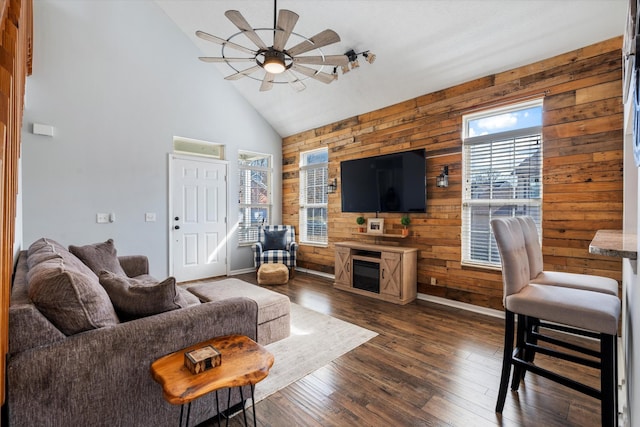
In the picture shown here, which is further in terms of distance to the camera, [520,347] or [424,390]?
[424,390]

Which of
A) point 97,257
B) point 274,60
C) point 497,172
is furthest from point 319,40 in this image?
point 97,257

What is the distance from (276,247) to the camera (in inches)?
216

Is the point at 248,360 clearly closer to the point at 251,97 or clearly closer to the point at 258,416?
the point at 258,416

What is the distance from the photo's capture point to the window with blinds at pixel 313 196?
557 cm

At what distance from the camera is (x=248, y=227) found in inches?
230

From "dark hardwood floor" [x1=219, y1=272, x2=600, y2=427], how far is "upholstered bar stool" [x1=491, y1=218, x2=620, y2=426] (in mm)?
166

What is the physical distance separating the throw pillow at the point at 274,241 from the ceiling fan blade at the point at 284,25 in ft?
11.6

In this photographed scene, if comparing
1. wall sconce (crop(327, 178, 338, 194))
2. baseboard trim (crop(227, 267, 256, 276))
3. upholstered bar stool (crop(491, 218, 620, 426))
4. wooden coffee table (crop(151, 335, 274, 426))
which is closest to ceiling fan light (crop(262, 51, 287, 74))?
upholstered bar stool (crop(491, 218, 620, 426))

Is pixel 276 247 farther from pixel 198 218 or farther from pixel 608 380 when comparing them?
pixel 608 380

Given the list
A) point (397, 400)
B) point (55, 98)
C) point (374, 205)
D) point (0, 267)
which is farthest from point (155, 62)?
point (397, 400)

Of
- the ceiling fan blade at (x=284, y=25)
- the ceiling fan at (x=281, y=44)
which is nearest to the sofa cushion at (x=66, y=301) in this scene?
the ceiling fan at (x=281, y=44)

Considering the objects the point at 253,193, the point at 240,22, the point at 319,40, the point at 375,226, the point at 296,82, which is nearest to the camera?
the point at 240,22

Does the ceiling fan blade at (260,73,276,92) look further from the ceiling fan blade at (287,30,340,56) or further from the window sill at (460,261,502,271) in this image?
the window sill at (460,261,502,271)

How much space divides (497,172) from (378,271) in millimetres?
1895
